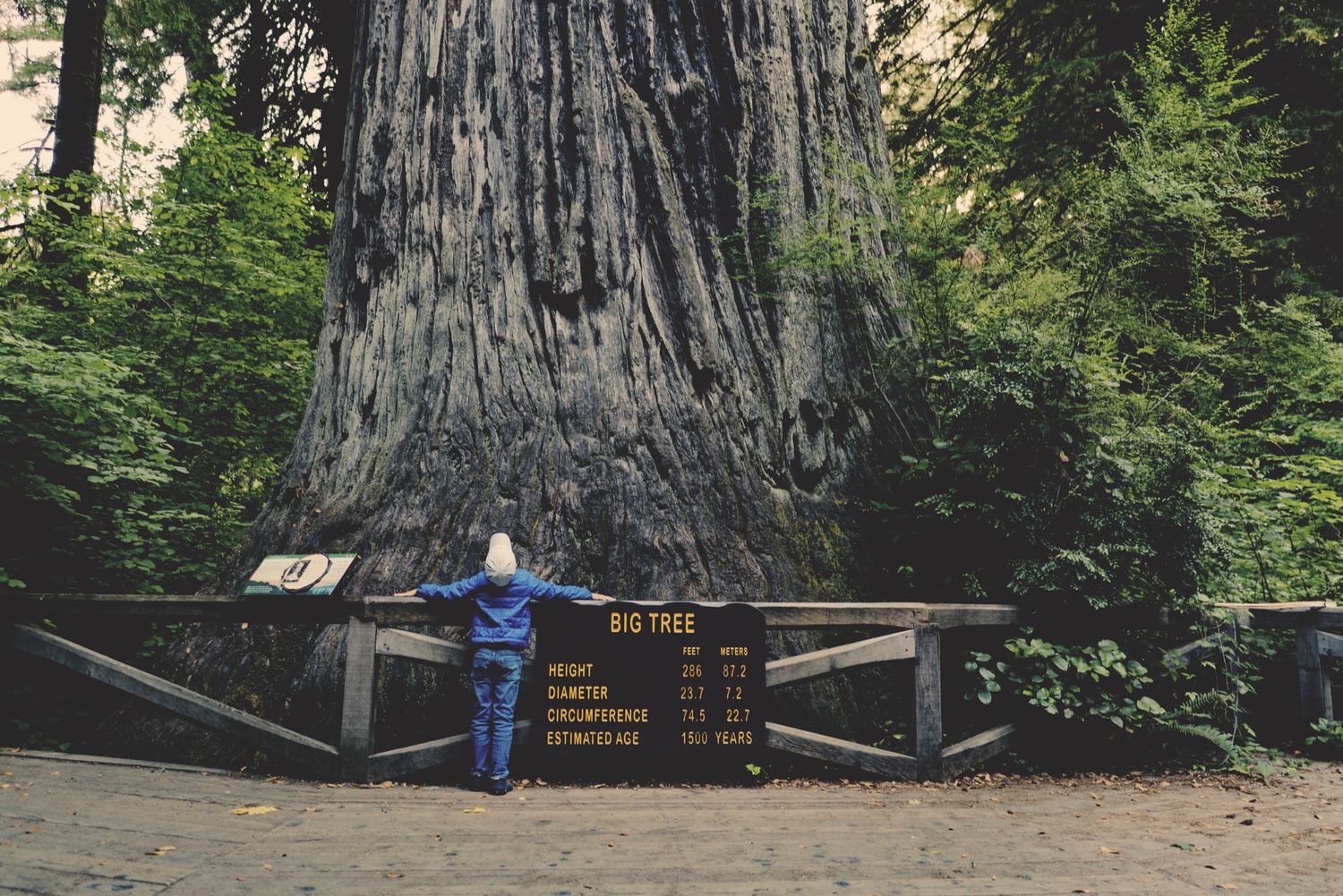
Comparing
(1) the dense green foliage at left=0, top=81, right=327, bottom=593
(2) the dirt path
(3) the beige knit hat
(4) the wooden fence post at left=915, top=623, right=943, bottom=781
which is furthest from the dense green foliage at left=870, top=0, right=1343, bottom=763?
(1) the dense green foliage at left=0, top=81, right=327, bottom=593

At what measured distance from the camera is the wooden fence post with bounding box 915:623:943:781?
4.96 m

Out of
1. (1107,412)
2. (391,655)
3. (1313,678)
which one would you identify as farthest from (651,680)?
(1313,678)

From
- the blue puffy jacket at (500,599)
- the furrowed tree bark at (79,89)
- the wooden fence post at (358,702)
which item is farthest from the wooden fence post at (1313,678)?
the furrowed tree bark at (79,89)

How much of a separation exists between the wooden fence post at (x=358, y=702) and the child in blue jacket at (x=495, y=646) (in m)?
0.40

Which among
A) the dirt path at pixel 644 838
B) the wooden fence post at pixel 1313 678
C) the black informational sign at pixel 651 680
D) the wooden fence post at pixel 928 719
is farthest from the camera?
the wooden fence post at pixel 1313 678

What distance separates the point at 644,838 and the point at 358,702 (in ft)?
6.28

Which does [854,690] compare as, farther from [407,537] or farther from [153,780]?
[153,780]

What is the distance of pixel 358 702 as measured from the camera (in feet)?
14.9

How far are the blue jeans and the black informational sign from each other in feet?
0.71

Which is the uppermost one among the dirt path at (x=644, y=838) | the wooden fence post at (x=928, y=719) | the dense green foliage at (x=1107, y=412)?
the dense green foliage at (x=1107, y=412)

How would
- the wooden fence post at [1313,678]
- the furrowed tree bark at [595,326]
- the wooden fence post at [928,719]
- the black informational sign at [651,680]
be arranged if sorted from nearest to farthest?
the black informational sign at [651,680] < the wooden fence post at [928,719] < the furrowed tree bark at [595,326] < the wooden fence post at [1313,678]

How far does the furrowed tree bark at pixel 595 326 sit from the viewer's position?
562 cm

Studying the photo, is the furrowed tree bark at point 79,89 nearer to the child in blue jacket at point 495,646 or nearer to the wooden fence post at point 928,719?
the child in blue jacket at point 495,646

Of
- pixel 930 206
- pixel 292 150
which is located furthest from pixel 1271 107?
pixel 292 150
